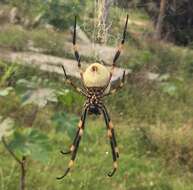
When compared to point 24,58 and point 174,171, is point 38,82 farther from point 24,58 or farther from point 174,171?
point 24,58

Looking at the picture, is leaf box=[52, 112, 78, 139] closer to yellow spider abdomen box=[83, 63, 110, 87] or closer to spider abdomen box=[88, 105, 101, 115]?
spider abdomen box=[88, 105, 101, 115]

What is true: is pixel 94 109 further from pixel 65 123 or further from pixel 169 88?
pixel 169 88

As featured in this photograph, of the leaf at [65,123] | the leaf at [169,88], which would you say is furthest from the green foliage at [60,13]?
the leaf at [65,123]

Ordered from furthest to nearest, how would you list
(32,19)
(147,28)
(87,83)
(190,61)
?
(147,28), (32,19), (190,61), (87,83)

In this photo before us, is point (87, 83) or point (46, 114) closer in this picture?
point (87, 83)

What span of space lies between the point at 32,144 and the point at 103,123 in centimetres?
429

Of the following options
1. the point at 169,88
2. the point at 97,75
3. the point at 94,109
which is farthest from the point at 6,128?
the point at 169,88

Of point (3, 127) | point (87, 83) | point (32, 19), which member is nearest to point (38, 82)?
point (3, 127)

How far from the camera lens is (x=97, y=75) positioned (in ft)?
10.0

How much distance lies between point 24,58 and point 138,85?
185 centimetres

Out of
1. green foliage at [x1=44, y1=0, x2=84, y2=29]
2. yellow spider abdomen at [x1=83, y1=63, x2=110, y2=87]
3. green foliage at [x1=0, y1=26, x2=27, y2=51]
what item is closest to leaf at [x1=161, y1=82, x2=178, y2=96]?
green foliage at [x1=0, y1=26, x2=27, y2=51]

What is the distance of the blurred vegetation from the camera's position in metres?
4.28

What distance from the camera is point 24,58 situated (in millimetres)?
10242

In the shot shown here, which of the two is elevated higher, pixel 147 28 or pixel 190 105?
pixel 190 105
